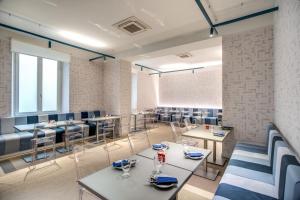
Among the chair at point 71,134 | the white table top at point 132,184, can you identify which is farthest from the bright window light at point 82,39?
the white table top at point 132,184

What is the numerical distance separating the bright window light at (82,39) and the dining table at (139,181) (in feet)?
10.7

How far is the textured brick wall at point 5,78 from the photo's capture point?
11.1ft

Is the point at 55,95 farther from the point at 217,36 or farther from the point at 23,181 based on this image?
the point at 217,36

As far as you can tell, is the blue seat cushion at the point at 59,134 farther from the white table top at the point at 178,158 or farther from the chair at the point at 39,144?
the white table top at the point at 178,158

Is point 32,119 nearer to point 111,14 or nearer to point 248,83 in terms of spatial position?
point 111,14

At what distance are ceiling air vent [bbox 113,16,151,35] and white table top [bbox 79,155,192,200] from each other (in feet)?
8.61

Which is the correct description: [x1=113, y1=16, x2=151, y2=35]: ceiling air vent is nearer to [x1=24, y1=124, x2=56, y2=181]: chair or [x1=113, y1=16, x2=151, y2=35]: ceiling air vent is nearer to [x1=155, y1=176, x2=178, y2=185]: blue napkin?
[x1=24, y1=124, x2=56, y2=181]: chair

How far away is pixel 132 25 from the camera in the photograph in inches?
123

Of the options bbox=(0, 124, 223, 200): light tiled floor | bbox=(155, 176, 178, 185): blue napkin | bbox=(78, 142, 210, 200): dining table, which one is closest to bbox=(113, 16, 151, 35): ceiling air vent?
bbox=(0, 124, 223, 200): light tiled floor

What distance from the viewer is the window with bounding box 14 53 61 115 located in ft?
12.5

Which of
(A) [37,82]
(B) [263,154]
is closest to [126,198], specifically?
(B) [263,154]

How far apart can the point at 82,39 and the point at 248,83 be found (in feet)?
12.7

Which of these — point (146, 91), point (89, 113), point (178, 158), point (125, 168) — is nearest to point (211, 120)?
point (146, 91)

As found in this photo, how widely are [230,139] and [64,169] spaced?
3.23 m
